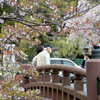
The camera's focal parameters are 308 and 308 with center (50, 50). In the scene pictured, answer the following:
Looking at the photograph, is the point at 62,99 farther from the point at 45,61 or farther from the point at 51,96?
the point at 45,61

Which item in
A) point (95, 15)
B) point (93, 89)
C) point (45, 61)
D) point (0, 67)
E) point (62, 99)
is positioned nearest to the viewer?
point (93, 89)

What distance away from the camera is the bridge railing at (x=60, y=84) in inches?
210

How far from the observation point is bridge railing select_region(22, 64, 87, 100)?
17.5ft

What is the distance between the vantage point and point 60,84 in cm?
670

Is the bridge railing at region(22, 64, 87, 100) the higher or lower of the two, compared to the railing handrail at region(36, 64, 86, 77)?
lower

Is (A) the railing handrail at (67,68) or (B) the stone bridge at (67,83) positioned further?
(A) the railing handrail at (67,68)

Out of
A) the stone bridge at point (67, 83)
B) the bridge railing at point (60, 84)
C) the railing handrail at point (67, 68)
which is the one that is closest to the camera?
the stone bridge at point (67, 83)

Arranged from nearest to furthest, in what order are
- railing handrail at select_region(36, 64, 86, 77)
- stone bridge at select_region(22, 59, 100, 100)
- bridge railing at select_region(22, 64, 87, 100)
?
1. stone bridge at select_region(22, 59, 100, 100)
2. railing handrail at select_region(36, 64, 86, 77)
3. bridge railing at select_region(22, 64, 87, 100)

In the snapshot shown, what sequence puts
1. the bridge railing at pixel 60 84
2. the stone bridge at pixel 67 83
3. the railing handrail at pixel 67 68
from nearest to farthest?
the stone bridge at pixel 67 83
the railing handrail at pixel 67 68
the bridge railing at pixel 60 84

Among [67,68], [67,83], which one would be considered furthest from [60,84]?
[67,68]

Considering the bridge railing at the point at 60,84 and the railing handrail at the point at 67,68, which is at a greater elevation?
the railing handrail at the point at 67,68

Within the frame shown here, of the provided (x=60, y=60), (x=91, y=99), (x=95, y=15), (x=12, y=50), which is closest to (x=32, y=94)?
(x=12, y=50)

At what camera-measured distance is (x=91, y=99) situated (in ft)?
14.6

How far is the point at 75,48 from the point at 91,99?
2899 centimetres
